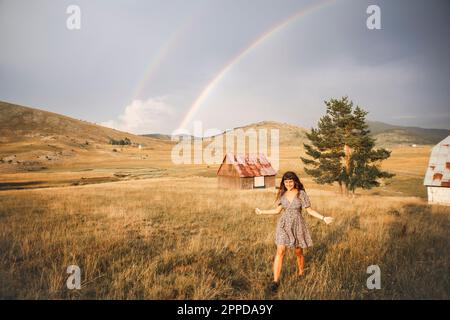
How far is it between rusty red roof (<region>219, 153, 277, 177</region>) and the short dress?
35.2 metres

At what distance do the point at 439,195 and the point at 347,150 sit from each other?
415 inches

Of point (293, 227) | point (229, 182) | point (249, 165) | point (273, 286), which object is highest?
point (249, 165)

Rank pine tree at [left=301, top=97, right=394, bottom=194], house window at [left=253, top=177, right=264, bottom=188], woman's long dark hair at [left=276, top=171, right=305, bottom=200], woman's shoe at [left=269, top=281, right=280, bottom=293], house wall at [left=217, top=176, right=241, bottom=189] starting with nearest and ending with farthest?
1. woman's shoe at [left=269, top=281, right=280, bottom=293]
2. woman's long dark hair at [left=276, top=171, right=305, bottom=200]
3. pine tree at [left=301, top=97, right=394, bottom=194]
4. house wall at [left=217, top=176, right=241, bottom=189]
5. house window at [left=253, top=177, right=264, bottom=188]

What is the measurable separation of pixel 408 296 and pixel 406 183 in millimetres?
57076

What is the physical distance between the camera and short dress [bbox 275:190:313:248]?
5.07 metres

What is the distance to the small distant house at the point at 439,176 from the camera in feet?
95.4

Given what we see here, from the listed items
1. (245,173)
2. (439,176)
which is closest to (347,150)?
(439,176)

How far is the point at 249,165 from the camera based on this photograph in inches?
1703

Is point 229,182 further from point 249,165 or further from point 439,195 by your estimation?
point 439,195

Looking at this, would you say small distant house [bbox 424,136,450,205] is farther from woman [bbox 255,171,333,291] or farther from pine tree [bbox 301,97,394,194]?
woman [bbox 255,171,333,291]

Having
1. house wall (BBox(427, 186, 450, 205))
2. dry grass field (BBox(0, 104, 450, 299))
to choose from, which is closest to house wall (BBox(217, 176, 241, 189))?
house wall (BBox(427, 186, 450, 205))

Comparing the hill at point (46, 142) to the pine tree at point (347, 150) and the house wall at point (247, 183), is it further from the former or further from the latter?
the pine tree at point (347, 150)

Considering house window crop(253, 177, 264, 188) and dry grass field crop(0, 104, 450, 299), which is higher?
dry grass field crop(0, 104, 450, 299)

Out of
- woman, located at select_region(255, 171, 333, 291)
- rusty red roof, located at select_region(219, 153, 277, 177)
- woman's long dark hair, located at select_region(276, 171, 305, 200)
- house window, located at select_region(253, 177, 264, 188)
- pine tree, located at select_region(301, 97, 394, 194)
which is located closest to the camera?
woman, located at select_region(255, 171, 333, 291)
